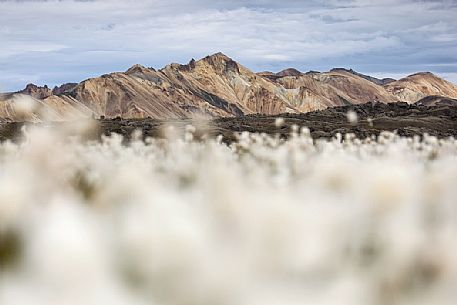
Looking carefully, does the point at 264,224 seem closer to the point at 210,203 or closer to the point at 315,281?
the point at 315,281

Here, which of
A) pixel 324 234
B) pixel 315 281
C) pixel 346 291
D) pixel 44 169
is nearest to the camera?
pixel 346 291

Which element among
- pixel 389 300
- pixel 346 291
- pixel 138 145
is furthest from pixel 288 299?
pixel 138 145

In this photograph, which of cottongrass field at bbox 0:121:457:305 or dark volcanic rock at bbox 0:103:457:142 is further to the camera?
dark volcanic rock at bbox 0:103:457:142

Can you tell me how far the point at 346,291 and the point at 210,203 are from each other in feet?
4.51

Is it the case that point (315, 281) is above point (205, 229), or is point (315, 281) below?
below

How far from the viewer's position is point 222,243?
→ 2377mm

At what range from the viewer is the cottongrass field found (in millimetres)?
1774

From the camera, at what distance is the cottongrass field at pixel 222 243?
177 cm

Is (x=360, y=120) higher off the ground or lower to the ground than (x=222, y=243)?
lower

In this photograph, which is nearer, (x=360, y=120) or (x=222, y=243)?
(x=222, y=243)

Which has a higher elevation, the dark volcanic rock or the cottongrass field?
the cottongrass field

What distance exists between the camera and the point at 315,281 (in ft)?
7.55

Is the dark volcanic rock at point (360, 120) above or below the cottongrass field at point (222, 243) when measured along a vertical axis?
below

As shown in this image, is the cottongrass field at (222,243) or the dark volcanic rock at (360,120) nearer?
the cottongrass field at (222,243)
